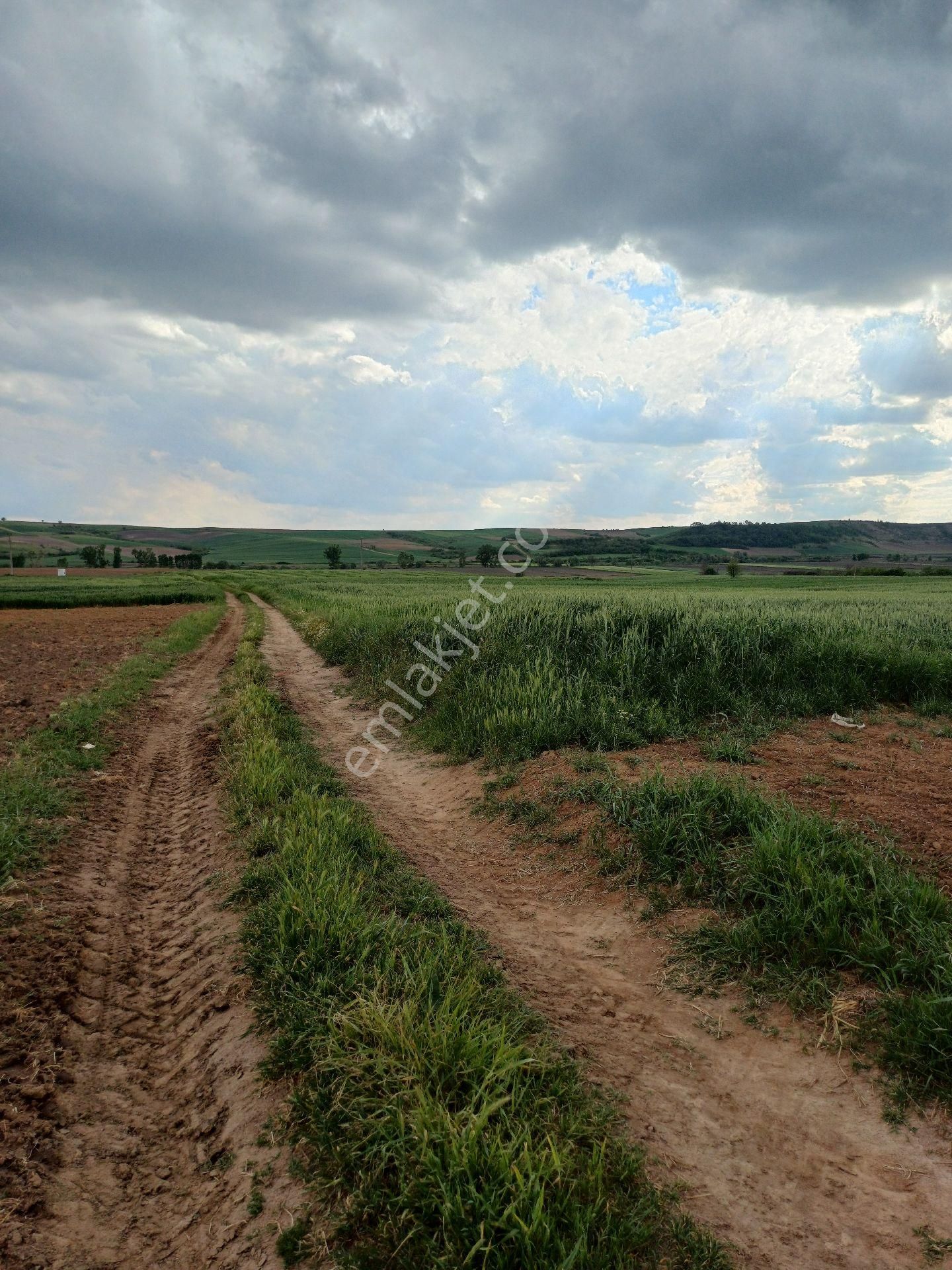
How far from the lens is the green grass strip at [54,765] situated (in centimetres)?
516

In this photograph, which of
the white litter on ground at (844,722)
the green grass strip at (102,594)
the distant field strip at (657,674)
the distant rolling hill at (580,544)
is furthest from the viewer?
the distant rolling hill at (580,544)

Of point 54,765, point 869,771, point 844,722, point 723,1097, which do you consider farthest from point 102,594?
point 723,1097

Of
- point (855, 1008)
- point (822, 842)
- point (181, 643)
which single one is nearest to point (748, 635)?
point (822, 842)

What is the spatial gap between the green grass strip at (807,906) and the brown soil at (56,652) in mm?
8057

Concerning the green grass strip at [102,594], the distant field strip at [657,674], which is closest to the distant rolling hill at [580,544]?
the green grass strip at [102,594]

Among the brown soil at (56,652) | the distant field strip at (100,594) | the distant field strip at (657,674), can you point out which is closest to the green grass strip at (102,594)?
the distant field strip at (100,594)

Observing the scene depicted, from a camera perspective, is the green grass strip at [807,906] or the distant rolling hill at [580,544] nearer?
the green grass strip at [807,906]

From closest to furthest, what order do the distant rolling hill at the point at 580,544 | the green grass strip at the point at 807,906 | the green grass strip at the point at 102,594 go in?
1. the green grass strip at the point at 807,906
2. the green grass strip at the point at 102,594
3. the distant rolling hill at the point at 580,544

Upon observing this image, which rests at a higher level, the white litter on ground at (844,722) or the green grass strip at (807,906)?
the white litter on ground at (844,722)

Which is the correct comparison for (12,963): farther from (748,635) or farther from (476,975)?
(748,635)

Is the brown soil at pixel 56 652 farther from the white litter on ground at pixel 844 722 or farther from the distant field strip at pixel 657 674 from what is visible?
the white litter on ground at pixel 844 722

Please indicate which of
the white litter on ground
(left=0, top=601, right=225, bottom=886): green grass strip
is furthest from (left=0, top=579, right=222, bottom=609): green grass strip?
the white litter on ground

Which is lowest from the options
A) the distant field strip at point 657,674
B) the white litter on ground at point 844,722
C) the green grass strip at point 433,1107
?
the green grass strip at point 433,1107

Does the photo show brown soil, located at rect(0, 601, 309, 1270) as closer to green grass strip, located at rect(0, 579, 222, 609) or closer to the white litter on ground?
the white litter on ground
